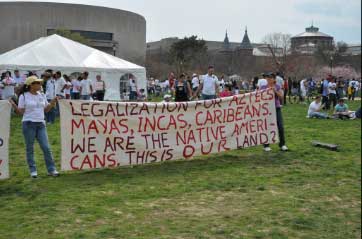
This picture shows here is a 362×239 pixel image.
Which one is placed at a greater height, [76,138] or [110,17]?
[110,17]

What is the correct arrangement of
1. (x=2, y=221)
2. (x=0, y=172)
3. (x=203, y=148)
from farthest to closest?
(x=203, y=148) < (x=0, y=172) < (x=2, y=221)

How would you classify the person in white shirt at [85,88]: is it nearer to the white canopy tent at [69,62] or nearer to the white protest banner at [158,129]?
the white canopy tent at [69,62]

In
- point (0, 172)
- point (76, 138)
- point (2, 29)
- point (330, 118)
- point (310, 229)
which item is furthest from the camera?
point (2, 29)

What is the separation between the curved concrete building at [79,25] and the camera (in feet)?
290

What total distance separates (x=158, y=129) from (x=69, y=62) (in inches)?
713

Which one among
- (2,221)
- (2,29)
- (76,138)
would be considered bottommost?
(2,221)

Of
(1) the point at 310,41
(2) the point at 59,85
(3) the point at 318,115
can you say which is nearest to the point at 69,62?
(2) the point at 59,85

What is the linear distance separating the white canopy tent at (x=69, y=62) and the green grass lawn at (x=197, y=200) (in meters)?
14.9

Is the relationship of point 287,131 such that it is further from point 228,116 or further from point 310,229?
point 310,229

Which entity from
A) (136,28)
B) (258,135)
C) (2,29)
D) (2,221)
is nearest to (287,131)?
(258,135)

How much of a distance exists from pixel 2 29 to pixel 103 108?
279ft

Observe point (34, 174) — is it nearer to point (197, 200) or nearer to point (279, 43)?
point (197, 200)

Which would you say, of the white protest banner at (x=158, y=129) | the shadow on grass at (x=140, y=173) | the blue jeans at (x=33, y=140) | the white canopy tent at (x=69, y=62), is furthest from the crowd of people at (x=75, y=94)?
the white canopy tent at (x=69, y=62)

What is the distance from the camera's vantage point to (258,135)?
10891mm
